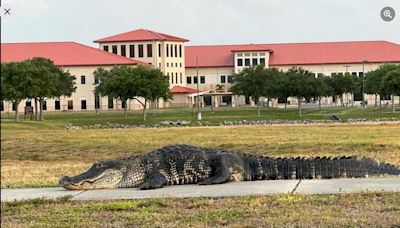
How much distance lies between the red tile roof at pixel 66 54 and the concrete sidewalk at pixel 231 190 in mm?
104086

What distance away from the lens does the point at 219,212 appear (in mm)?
9484

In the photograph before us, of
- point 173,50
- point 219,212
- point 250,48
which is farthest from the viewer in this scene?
point 250,48

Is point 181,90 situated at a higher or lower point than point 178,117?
higher

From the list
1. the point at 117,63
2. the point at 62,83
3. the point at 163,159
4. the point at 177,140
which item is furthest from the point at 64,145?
the point at 117,63

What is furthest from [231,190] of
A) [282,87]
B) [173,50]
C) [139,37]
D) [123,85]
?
[173,50]

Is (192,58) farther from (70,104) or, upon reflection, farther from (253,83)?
(253,83)

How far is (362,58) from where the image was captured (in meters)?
131

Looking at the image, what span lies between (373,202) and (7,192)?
19.5 feet

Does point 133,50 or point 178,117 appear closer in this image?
point 178,117

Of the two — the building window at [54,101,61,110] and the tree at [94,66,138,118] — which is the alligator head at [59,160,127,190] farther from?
the building window at [54,101,61,110]

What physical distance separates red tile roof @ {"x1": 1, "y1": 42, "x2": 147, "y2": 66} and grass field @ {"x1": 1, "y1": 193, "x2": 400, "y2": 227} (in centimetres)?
10629

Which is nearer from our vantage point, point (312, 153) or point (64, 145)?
point (312, 153)

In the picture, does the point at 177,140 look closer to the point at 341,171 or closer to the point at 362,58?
the point at 341,171

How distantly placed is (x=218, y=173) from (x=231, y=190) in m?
1.47
